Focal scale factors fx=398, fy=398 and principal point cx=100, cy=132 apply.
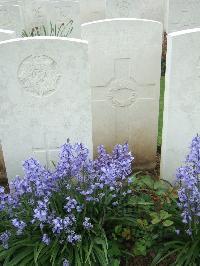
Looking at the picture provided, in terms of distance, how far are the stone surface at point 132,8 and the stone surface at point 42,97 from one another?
5.02 meters

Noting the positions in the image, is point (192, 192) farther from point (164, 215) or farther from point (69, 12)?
point (69, 12)

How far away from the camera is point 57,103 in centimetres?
338

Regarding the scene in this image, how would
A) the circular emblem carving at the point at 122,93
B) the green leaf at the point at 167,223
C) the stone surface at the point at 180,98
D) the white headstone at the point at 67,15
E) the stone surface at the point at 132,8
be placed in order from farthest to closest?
the stone surface at the point at 132,8 < the white headstone at the point at 67,15 < the circular emblem carving at the point at 122,93 < the stone surface at the point at 180,98 < the green leaf at the point at 167,223

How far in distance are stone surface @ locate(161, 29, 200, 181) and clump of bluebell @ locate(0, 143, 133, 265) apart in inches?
28.4

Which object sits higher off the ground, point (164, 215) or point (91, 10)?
point (91, 10)

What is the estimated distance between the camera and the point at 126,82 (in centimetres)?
411

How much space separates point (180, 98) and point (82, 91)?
0.87 metres

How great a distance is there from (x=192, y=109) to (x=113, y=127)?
1077 mm

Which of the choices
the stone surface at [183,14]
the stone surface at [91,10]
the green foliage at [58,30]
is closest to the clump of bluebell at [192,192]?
the stone surface at [183,14]

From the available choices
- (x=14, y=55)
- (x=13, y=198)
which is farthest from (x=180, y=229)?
(x=14, y=55)

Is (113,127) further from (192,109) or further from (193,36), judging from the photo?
(193,36)

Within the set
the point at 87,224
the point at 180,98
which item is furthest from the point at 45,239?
the point at 180,98

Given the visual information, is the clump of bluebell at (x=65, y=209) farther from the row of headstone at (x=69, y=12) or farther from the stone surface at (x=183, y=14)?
the stone surface at (x=183, y=14)

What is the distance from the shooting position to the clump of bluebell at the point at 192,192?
283 centimetres
